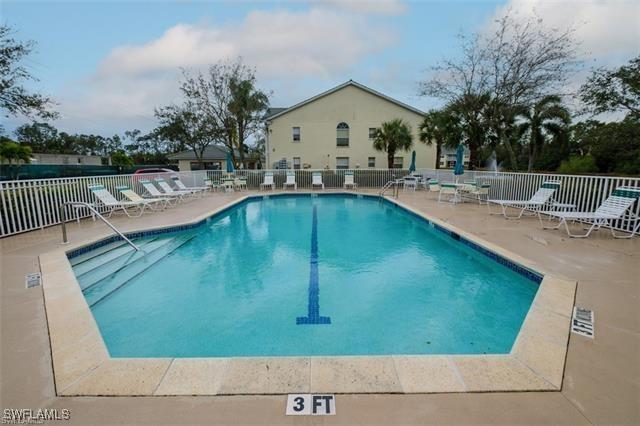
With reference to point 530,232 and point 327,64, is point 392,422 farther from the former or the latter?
point 327,64

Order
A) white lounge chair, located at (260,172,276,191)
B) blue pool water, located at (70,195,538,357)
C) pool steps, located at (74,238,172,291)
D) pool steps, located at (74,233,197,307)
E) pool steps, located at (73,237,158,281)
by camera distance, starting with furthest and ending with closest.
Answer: white lounge chair, located at (260,172,276,191)
pool steps, located at (73,237,158,281)
pool steps, located at (74,238,172,291)
pool steps, located at (74,233,197,307)
blue pool water, located at (70,195,538,357)

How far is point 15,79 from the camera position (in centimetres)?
940

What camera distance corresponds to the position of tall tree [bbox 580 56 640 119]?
1360 centimetres

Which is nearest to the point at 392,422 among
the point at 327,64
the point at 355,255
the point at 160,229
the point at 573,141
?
the point at 355,255

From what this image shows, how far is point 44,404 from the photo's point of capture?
5.71 feet

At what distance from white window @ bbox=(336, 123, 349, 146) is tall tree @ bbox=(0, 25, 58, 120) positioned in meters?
16.7

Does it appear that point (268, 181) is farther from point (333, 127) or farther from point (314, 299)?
point (314, 299)

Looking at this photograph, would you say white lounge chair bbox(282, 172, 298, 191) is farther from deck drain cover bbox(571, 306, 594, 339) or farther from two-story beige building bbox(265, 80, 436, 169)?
deck drain cover bbox(571, 306, 594, 339)

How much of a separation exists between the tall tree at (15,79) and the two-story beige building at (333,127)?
13679 mm

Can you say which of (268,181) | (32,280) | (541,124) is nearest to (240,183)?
(268,181)

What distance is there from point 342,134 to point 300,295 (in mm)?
20004

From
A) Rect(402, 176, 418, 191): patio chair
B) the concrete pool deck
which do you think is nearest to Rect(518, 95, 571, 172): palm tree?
Rect(402, 176, 418, 191): patio chair

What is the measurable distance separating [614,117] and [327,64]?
16.7 m

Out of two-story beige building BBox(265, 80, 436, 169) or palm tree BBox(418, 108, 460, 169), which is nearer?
palm tree BBox(418, 108, 460, 169)
